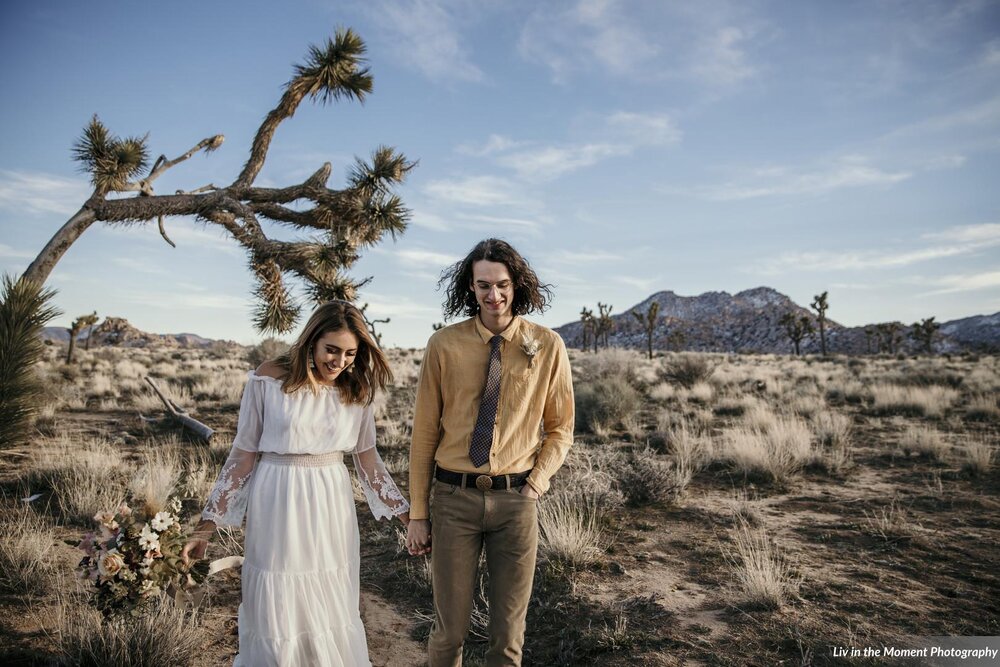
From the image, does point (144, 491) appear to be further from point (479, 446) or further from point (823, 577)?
point (823, 577)

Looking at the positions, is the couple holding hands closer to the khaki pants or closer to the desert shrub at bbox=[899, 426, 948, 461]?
the khaki pants

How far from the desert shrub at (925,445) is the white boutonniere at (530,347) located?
8563mm

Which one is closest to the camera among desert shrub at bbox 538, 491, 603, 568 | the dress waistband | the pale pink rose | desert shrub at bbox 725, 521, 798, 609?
the pale pink rose

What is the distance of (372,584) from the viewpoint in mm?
4730

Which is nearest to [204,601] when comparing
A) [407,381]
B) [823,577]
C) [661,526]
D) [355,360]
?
[355,360]

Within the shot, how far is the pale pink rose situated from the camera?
2211 mm

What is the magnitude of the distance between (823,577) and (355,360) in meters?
4.05

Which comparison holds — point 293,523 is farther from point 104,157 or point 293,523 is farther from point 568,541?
point 104,157

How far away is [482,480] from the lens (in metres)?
2.29

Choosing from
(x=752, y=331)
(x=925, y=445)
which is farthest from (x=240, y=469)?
(x=752, y=331)

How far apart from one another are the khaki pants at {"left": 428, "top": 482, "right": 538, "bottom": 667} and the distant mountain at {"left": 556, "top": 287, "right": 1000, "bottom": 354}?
56420mm

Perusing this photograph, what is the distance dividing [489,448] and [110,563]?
5.25 feet

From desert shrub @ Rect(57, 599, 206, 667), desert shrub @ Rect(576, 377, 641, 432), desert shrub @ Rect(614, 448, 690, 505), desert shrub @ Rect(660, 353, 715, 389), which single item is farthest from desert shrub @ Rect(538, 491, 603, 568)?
desert shrub @ Rect(660, 353, 715, 389)

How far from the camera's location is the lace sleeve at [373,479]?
278cm
